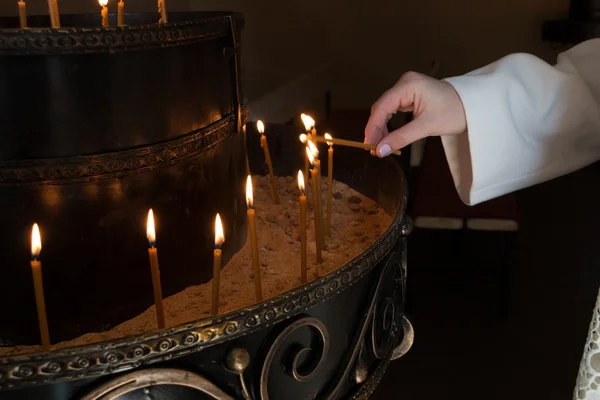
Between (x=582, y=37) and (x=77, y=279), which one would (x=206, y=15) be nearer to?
(x=77, y=279)

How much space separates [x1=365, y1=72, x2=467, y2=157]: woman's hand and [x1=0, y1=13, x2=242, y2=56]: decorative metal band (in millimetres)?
264

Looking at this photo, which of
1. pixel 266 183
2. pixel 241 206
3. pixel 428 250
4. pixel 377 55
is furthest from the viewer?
pixel 377 55

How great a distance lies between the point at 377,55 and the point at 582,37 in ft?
3.26

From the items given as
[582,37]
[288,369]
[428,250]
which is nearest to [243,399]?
[288,369]

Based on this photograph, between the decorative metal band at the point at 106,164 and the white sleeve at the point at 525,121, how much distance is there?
34cm

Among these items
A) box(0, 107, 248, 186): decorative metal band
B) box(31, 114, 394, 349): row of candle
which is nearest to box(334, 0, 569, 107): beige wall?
box(31, 114, 394, 349): row of candle

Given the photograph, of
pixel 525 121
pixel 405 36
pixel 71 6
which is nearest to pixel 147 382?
pixel 525 121

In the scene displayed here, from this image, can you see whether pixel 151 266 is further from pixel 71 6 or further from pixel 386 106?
pixel 71 6

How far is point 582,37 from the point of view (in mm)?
2736

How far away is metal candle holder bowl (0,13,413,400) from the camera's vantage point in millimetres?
458

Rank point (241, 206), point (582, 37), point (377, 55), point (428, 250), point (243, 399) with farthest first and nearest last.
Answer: point (377, 55) < point (582, 37) < point (428, 250) < point (241, 206) < point (243, 399)

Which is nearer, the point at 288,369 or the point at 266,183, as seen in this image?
the point at 288,369

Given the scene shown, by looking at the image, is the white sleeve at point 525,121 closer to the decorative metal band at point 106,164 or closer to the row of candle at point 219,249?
the row of candle at point 219,249

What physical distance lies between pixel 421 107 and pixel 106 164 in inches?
15.1
